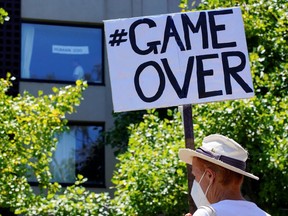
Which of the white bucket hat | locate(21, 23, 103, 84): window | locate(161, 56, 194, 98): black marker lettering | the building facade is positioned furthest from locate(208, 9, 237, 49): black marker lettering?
locate(21, 23, 103, 84): window

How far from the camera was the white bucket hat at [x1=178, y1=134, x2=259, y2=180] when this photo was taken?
4551mm

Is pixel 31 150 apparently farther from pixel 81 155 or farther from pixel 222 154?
pixel 222 154

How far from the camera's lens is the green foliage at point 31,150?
12188 mm

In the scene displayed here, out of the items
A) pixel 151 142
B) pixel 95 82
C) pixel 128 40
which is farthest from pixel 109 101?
pixel 128 40

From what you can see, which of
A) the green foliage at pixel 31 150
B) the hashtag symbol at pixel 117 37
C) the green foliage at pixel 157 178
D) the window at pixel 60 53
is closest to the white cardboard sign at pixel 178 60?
the hashtag symbol at pixel 117 37

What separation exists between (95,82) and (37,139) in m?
6.99

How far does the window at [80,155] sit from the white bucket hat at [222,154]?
1390 cm

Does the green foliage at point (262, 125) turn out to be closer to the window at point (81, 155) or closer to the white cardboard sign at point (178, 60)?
the white cardboard sign at point (178, 60)

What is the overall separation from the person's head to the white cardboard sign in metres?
1.60

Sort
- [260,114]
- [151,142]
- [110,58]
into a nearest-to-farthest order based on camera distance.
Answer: [110,58] < [260,114] < [151,142]

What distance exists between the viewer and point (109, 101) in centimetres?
1950

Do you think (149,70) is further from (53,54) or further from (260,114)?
(53,54)

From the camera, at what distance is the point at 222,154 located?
4.63m

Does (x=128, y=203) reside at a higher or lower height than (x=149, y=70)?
lower
